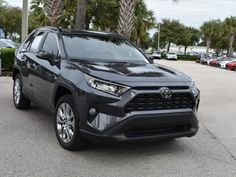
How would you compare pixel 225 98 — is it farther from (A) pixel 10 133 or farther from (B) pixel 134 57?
(A) pixel 10 133

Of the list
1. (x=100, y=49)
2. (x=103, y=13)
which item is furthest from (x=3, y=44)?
(x=100, y=49)

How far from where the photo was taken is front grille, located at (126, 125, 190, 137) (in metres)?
4.72

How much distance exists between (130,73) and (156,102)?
0.56m

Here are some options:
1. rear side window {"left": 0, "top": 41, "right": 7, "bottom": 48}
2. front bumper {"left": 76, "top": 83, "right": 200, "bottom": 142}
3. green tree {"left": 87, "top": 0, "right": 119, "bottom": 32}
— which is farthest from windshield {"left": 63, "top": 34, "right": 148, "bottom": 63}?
green tree {"left": 87, "top": 0, "right": 119, "bottom": 32}

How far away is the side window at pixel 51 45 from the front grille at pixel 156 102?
183 centimetres

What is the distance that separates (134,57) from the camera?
6402 millimetres

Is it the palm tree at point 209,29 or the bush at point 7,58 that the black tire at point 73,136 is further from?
the palm tree at point 209,29

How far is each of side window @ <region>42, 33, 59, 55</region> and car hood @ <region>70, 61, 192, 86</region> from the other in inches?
29.4

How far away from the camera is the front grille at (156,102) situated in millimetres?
4638

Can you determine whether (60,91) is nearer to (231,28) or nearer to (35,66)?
(35,66)

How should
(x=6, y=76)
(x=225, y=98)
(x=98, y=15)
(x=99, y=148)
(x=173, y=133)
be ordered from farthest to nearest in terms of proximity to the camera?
(x=98, y=15)
(x=6, y=76)
(x=225, y=98)
(x=99, y=148)
(x=173, y=133)

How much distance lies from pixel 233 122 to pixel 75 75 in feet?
14.0

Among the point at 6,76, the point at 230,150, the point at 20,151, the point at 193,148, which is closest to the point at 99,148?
the point at 20,151

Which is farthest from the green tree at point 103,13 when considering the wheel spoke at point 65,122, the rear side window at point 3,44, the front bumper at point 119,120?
the front bumper at point 119,120
